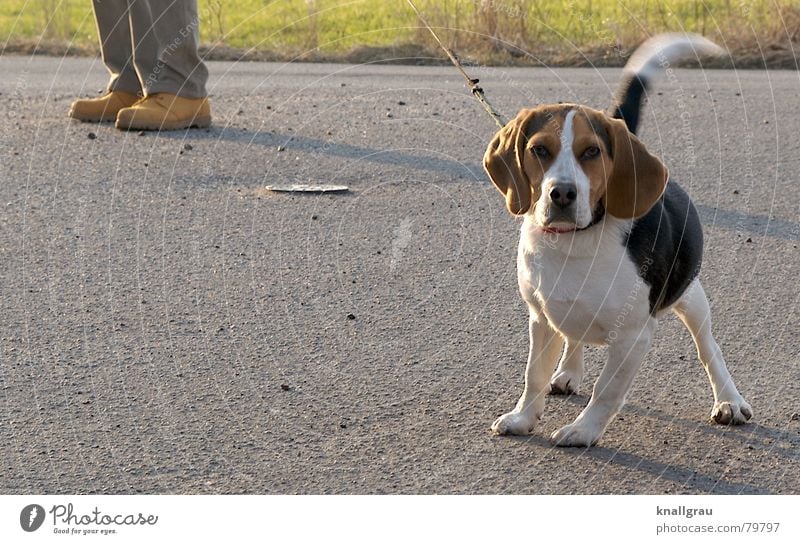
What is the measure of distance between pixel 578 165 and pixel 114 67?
6.52 metres

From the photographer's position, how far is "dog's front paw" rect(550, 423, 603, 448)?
4469 millimetres

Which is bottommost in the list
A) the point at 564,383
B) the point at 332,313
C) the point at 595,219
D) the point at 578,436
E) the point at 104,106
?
the point at 104,106

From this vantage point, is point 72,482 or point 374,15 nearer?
point 72,482

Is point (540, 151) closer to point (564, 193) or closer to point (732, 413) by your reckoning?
point (564, 193)

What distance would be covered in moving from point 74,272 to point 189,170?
81.2 inches

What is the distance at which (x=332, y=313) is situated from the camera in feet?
19.8

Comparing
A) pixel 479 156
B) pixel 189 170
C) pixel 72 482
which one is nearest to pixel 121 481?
pixel 72 482

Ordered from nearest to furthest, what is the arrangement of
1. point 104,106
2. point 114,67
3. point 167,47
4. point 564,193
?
point 564,193 → point 167,47 → point 104,106 → point 114,67

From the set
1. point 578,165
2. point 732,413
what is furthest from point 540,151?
point 732,413

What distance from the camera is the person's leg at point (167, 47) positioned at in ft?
31.1

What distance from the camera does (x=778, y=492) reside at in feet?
13.6

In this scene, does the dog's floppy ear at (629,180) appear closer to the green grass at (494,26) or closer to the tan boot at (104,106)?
the tan boot at (104,106)

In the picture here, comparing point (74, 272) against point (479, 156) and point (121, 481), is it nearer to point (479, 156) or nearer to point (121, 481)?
point (121, 481)

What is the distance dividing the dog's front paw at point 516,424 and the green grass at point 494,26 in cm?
658
